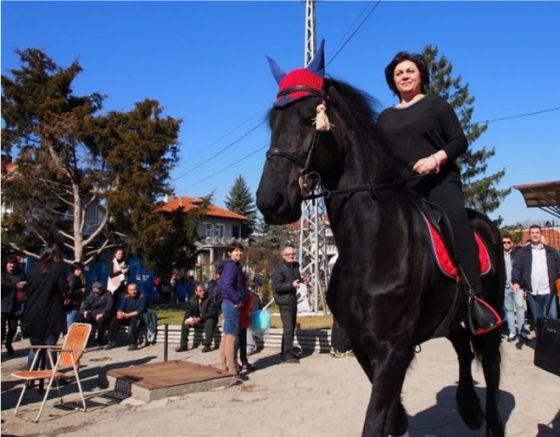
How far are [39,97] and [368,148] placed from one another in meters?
25.1

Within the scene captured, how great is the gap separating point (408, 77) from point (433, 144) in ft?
1.73

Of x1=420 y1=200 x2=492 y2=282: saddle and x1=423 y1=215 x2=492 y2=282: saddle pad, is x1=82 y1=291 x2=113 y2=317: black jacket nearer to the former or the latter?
x1=420 y1=200 x2=492 y2=282: saddle

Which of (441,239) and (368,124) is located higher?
(368,124)

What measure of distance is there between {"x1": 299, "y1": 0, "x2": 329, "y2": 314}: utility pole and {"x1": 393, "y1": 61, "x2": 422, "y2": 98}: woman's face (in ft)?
42.8

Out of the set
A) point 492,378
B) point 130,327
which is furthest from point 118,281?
point 492,378

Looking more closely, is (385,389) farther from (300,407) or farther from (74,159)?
(74,159)

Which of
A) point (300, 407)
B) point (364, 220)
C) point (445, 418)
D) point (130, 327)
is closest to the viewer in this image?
point (364, 220)

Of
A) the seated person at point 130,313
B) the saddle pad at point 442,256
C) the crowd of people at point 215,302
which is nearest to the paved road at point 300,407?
the crowd of people at point 215,302

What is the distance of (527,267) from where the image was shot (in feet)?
32.9

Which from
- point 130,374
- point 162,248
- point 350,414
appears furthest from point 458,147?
point 162,248

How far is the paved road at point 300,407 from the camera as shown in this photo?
5656 millimetres

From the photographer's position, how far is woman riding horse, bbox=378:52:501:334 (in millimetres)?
3508

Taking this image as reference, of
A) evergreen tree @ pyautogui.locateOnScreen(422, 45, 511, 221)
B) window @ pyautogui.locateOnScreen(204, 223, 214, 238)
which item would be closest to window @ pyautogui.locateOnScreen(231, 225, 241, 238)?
window @ pyautogui.locateOnScreen(204, 223, 214, 238)

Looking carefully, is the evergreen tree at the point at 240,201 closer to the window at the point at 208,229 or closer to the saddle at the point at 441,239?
the window at the point at 208,229
